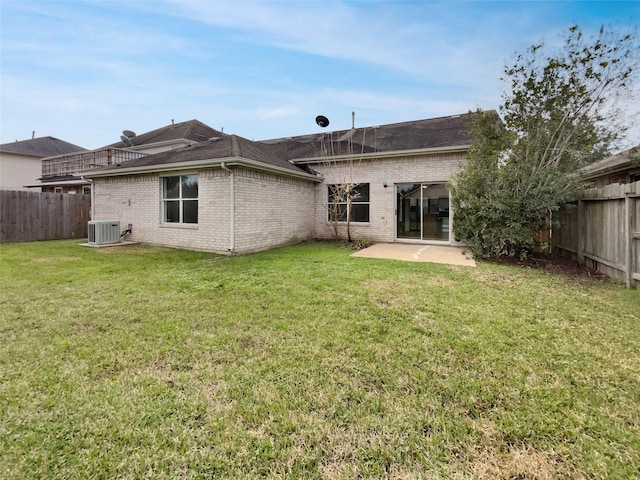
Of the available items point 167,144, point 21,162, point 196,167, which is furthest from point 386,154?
point 21,162

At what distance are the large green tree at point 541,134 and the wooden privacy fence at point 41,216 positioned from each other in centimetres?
1555

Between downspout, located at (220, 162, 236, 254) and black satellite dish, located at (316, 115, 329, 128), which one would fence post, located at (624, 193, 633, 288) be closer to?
downspout, located at (220, 162, 236, 254)

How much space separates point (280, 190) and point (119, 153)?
10.4 meters

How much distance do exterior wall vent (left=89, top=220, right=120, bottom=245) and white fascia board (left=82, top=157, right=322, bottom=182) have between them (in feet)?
6.29

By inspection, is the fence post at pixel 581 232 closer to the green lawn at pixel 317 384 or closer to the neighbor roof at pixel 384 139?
the green lawn at pixel 317 384

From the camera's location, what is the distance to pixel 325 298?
4.80 meters

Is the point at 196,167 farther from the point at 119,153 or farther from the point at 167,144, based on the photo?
the point at 167,144

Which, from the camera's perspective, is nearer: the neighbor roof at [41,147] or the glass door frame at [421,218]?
the glass door frame at [421,218]

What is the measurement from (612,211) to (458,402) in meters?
6.62

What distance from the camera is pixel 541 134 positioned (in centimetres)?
793

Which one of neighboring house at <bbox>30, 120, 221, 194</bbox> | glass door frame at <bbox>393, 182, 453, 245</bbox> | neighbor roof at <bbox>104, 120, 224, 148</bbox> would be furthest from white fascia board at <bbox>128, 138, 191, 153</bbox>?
glass door frame at <bbox>393, 182, 453, 245</bbox>

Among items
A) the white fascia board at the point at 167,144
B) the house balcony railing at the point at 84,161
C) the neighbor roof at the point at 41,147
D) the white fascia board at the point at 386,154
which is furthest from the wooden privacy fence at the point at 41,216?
the neighbor roof at the point at 41,147

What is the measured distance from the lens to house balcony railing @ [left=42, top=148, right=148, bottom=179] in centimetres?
1543

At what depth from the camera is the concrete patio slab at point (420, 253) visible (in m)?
8.27
